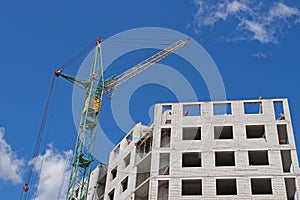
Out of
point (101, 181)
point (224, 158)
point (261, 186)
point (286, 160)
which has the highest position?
point (101, 181)

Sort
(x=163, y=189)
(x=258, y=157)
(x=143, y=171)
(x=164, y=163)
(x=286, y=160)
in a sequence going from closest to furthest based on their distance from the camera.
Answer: (x=286, y=160) < (x=163, y=189) < (x=258, y=157) < (x=164, y=163) < (x=143, y=171)

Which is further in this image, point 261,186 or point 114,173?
point 114,173

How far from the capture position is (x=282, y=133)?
5125 cm

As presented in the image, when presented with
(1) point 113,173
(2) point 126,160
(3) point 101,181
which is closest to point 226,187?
(2) point 126,160

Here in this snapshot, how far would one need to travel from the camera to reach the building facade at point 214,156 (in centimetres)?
4767

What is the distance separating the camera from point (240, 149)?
4984cm

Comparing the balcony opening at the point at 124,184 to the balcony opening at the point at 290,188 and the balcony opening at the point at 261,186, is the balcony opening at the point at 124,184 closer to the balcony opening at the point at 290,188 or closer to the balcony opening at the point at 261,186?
the balcony opening at the point at 261,186

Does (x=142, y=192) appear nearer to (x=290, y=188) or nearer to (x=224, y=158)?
(x=224, y=158)

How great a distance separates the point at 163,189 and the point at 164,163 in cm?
299

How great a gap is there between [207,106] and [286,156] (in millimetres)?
10029

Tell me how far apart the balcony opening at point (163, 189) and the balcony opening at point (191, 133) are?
229 inches

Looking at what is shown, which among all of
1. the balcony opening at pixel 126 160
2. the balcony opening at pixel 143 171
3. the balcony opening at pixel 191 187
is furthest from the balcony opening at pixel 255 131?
the balcony opening at pixel 126 160

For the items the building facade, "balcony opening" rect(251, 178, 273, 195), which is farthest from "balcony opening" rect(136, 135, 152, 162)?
"balcony opening" rect(251, 178, 273, 195)

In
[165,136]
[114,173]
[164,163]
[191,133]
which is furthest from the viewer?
[114,173]
